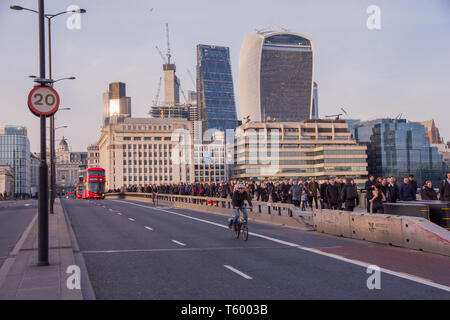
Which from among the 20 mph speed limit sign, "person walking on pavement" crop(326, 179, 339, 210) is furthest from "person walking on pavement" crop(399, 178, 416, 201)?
the 20 mph speed limit sign

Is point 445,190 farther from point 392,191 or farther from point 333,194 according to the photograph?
point 333,194

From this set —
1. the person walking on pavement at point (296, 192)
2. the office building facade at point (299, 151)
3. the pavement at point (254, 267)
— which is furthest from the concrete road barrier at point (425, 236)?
the office building facade at point (299, 151)

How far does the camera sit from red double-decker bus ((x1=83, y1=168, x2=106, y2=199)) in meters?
64.9

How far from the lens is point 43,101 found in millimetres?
11867

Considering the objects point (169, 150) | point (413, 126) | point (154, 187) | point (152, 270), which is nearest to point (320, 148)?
point (413, 126)

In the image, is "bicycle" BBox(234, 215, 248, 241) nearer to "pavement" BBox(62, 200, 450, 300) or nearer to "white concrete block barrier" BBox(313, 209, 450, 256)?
"pavement" BBox(62, 200, 450, 300)

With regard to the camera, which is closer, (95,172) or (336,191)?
(336,191)

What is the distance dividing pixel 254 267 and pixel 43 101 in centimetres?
615

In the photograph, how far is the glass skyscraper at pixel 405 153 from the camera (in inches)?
7096

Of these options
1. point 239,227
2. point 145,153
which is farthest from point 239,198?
point 145,153

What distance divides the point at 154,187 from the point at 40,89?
38.9m

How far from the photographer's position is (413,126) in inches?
7229

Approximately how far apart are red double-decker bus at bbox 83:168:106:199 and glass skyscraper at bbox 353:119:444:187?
445 ft
